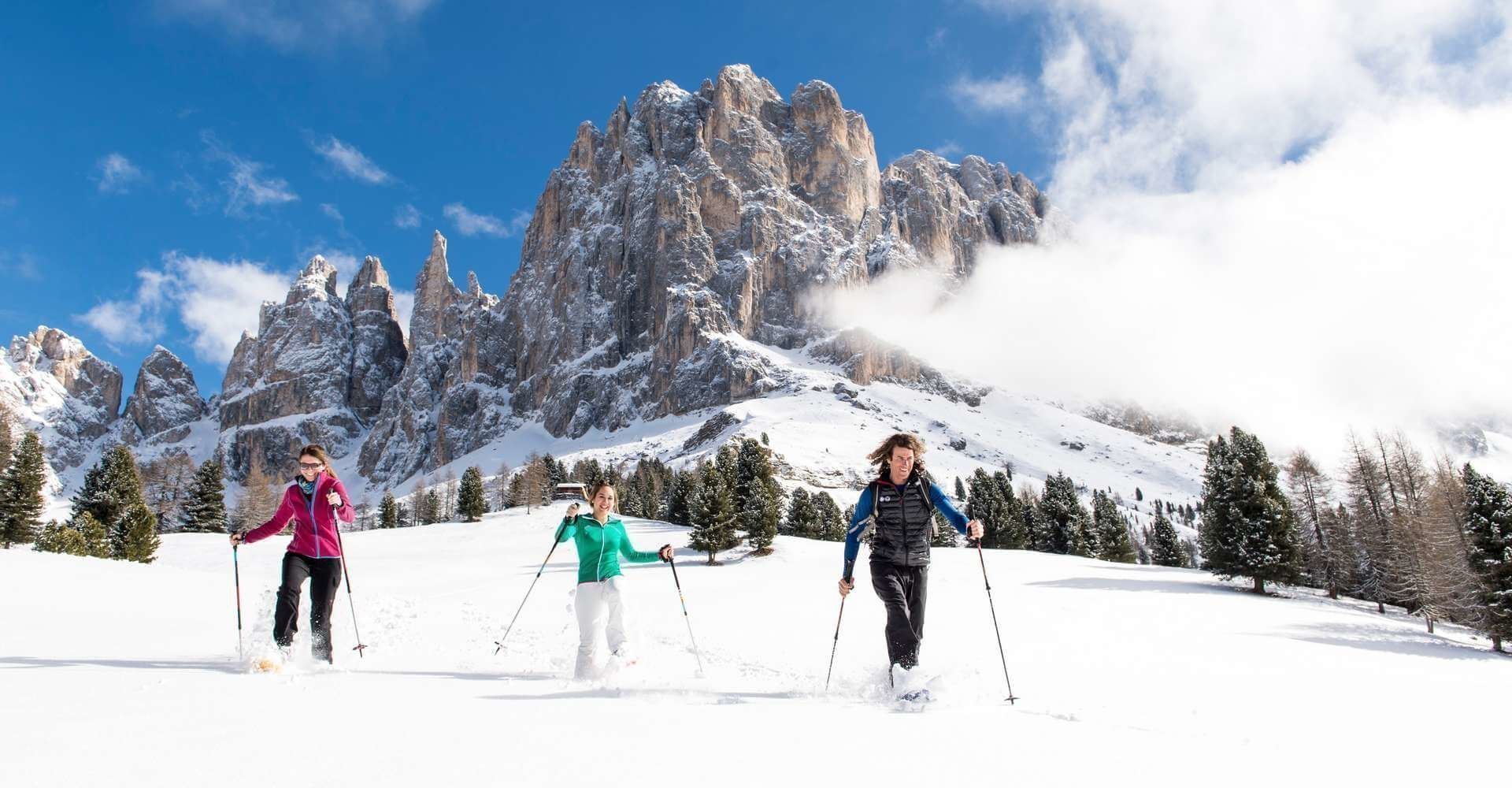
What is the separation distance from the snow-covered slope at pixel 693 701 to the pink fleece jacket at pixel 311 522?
3.47 feet

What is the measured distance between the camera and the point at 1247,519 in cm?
3133

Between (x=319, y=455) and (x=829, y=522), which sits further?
(x=829, y=522)

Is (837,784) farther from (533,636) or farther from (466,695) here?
(533,636)

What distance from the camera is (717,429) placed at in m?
156

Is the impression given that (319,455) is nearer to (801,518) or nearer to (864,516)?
(864,516)

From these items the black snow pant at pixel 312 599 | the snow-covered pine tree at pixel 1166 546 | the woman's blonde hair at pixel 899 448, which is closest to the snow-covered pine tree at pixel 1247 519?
the snow-covered pine tree at pixel 1166 546

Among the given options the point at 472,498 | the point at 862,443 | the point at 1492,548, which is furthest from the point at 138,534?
the point at 862,443

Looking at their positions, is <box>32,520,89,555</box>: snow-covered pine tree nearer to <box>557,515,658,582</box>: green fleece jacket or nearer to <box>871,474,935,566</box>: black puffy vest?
<box>557,515,658,582</box>: green fleece jacket

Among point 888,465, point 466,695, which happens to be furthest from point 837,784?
point 888,465

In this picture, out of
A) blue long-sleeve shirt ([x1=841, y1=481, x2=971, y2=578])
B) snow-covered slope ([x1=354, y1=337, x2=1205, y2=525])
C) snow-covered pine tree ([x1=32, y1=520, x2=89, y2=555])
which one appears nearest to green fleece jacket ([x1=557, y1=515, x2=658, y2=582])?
blue long-sleeve shirt ([x1=841, y1=481, x2=971, y2=578])

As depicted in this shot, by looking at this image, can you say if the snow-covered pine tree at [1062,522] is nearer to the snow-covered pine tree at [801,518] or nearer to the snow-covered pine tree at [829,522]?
the snow-covered pine tree at [829,522]

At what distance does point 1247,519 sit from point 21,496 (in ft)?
179

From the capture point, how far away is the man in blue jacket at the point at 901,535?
634 cm

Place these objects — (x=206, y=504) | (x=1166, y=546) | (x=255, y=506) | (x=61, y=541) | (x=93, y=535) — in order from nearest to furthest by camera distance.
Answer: (x=61, y=541)
(x=93, y=535)
(x=206, y=504)
(x=1166, y=546)
(x=255, y=506)
